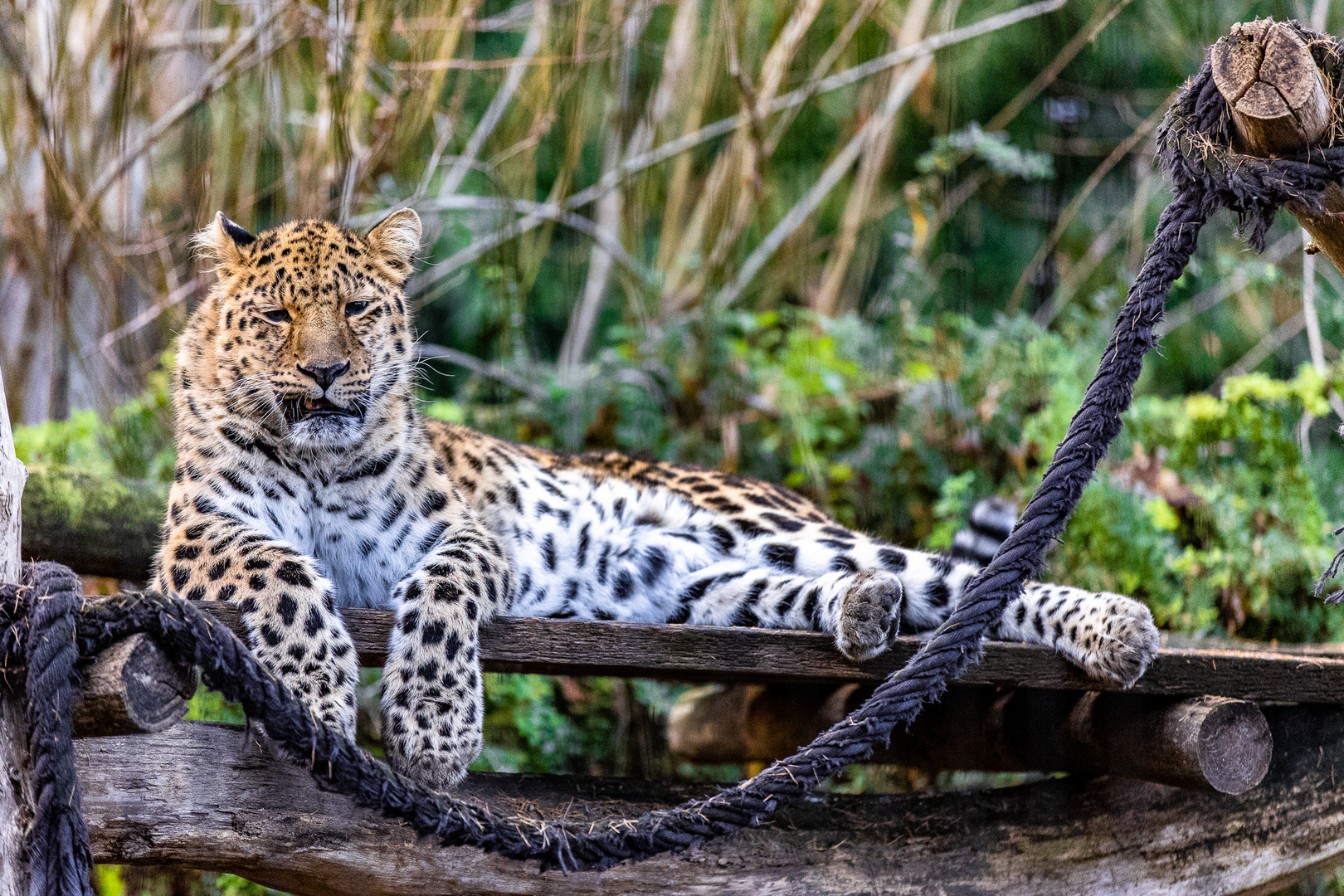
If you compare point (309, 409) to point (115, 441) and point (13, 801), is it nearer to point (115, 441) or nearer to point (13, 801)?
point (13, 801)

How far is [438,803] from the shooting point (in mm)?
2184

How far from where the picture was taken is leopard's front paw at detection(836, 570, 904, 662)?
2.95m

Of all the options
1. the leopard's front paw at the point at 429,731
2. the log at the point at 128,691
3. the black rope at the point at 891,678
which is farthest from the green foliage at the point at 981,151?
the log at the point at 128,691

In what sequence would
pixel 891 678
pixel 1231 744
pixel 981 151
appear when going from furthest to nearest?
1. pixel 981 151
2. pixel 1231 744
3. pixel 891 678

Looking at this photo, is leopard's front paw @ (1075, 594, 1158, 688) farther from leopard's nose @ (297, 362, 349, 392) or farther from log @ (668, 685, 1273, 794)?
leopard's nose @ (297, 362, 349, 392)

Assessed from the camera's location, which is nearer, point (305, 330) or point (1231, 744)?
point (1231, 744)

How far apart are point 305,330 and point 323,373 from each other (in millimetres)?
136

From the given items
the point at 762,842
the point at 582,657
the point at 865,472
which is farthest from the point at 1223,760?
the point at 865,472

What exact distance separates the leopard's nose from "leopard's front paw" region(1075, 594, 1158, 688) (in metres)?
2.11

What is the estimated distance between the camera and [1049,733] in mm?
3514

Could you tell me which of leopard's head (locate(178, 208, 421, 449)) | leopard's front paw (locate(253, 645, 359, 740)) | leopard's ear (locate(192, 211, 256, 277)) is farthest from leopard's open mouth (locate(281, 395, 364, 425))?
leopard's front paw (locate(253, 645, 359, 740))

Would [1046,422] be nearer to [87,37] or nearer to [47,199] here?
[47,199]

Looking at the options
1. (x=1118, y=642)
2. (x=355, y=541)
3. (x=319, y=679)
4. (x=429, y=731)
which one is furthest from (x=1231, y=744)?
(x=355, y=541)

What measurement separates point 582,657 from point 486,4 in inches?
247
